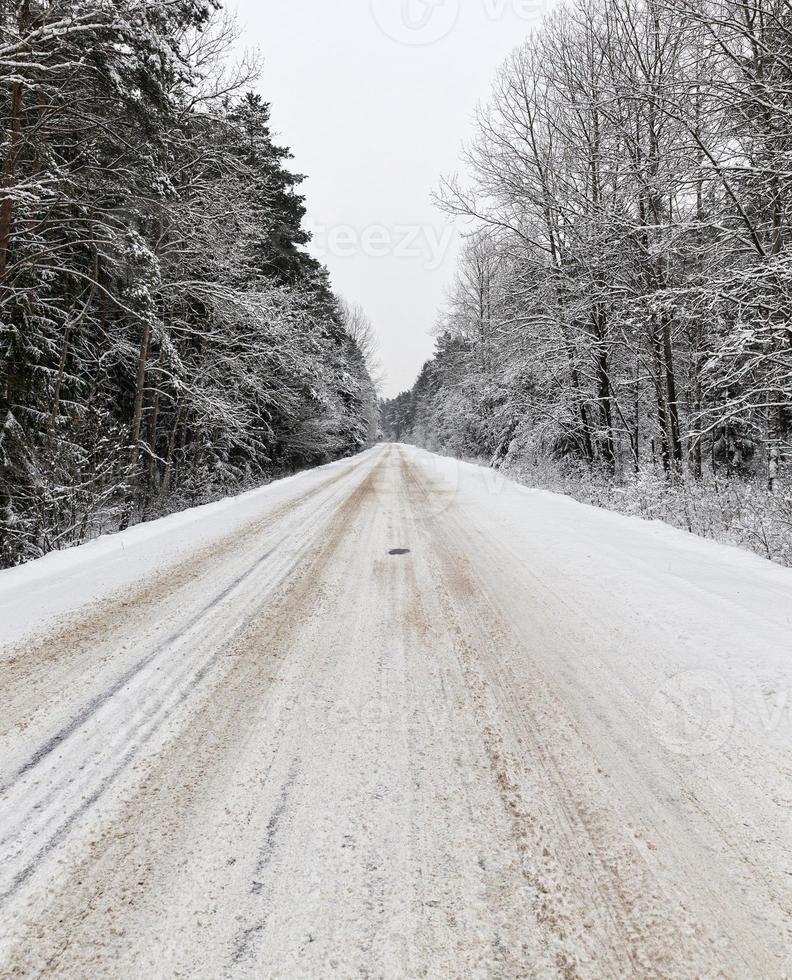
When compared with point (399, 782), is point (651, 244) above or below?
above

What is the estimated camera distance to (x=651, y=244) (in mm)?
7859

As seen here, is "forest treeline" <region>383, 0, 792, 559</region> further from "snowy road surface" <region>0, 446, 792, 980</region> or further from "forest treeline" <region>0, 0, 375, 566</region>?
"forest treeline" <region>0, 0, 375, 566</region>

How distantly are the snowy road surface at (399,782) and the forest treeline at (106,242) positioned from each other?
3.47 m

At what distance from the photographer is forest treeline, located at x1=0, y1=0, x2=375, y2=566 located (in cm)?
545

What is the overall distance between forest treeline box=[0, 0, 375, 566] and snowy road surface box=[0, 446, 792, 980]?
11.4ft

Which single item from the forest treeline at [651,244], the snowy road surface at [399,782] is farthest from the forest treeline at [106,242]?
the forest treeline at [651,244]

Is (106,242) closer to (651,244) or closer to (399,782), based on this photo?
(399,782)

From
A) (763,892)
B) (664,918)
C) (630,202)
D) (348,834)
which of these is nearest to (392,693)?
(348,834)

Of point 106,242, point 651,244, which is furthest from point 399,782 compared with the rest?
point 651,244

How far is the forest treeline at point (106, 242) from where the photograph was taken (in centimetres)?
545

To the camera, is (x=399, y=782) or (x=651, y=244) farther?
(x=651, y=244)

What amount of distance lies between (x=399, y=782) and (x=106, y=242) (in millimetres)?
7861

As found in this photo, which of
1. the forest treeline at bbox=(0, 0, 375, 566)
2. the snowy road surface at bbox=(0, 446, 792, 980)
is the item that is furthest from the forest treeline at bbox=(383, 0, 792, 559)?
the forest treeline at bbox=(0, 0, 375, 566)

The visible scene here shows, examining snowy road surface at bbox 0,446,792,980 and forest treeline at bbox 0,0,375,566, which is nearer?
snowy road surface at bbox 0,446,792,980
